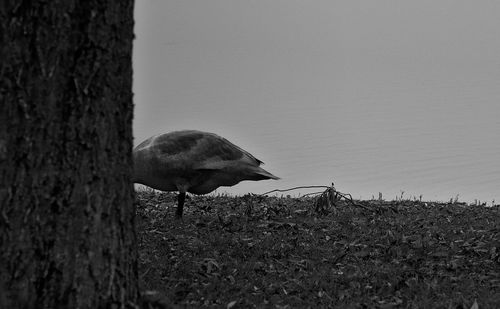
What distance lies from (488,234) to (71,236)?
17.4 feet

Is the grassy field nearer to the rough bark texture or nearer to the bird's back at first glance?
the bird's back

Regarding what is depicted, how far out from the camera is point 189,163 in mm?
7848

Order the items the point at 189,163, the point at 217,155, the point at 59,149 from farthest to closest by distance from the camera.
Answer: the point at 217,155
the point at 189,163
the point at 59,149

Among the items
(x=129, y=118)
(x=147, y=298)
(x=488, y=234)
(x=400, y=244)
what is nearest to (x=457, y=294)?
(x=400, y=244)

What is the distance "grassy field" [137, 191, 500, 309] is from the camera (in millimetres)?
5738

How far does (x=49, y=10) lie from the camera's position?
365 cm

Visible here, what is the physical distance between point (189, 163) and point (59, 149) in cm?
416

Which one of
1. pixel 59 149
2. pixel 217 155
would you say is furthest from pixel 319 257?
pixel 59 149

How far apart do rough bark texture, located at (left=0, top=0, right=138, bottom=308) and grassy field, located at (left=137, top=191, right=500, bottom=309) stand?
29.4 inches

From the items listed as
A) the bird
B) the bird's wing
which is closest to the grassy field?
the bird

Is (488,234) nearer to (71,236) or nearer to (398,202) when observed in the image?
(398,202)

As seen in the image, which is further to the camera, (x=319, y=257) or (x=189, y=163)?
(x=189, y=163)

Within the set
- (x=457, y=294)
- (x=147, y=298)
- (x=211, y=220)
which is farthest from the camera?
(x=211, y=220)

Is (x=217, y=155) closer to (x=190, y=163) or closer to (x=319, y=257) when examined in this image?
(x=190, y=163)
